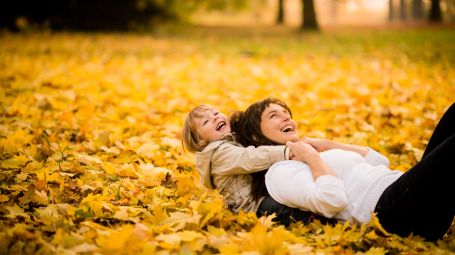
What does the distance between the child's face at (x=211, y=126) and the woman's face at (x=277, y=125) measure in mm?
269

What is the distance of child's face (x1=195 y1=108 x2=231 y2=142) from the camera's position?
9.59 ft

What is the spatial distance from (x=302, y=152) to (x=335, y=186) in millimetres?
303

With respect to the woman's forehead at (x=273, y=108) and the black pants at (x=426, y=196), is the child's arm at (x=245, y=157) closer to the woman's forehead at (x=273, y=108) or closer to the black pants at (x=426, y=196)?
the woman's forehead at (x=273, y=108)

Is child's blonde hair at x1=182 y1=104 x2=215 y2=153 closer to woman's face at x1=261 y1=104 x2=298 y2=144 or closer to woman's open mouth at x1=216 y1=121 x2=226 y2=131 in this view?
woman's open mouth at x1=216 y1=121 x2=226 y2=131

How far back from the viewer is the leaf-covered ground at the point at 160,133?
2340mm

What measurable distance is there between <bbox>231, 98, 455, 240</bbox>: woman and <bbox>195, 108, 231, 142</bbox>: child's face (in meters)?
0.24

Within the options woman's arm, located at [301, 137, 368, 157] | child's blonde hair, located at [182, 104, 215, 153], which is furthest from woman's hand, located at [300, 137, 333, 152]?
child's blonde hair, located at [182, 104, 215, 153]

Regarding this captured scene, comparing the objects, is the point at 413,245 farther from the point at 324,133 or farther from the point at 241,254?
the point at 324,133

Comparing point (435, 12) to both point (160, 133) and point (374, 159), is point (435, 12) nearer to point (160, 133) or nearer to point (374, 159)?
point (160, 133)

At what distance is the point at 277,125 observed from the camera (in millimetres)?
2828

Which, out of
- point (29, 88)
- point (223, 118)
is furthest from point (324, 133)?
point (29, 88)

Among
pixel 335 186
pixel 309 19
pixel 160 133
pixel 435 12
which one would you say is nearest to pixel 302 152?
pixel 335 186

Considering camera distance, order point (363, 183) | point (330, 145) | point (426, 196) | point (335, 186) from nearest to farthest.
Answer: point (426, 196) → point (335, 186) → point (363, 183) → point (330, 145)

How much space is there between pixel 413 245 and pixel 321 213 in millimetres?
466
